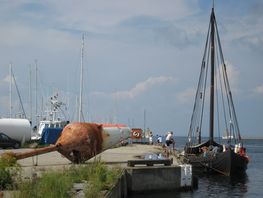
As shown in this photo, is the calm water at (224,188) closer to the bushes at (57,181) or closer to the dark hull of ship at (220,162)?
the dark hull of ship at (220,162)

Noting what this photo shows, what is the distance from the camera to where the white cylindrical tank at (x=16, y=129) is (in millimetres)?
44938

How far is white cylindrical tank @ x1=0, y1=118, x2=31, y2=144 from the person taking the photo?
147ft

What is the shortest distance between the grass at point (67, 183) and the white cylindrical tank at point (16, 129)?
92.7ft

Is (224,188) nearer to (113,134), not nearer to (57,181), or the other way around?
(113,134)

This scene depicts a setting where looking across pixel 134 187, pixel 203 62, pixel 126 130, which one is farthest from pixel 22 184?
pixel 203 62

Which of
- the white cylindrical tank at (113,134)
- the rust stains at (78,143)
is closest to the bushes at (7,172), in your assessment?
the rust stains at (78,143)

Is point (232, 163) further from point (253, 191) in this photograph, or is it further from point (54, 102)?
point (54, 102)

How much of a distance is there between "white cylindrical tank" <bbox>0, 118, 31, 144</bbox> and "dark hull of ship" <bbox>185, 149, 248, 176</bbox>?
56.4 feet

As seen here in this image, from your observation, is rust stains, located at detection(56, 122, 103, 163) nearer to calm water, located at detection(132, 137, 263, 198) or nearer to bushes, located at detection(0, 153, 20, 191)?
calm water, located at detection(132, 137, 263, 198)

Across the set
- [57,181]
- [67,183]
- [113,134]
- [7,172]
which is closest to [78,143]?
[113,134]

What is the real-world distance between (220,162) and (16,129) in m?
20.1

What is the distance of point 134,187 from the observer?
22094 millimetres

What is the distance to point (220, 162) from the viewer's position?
34125 mm

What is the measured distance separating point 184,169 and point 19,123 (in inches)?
1016
